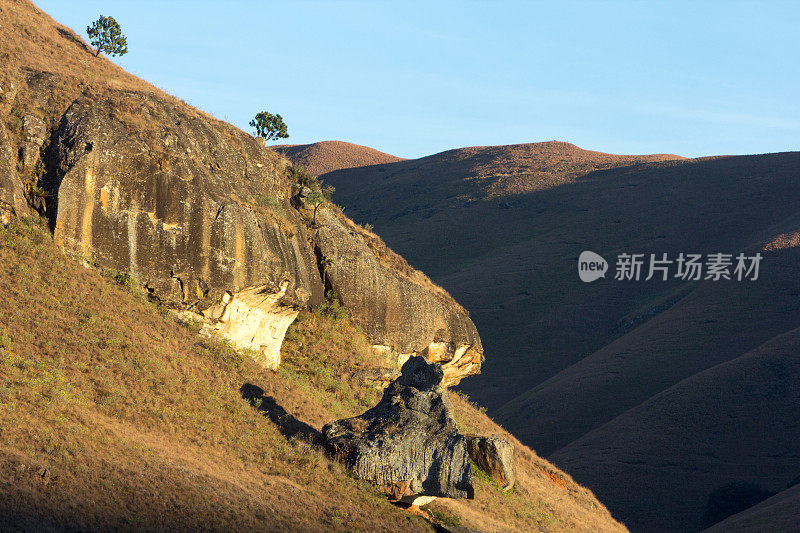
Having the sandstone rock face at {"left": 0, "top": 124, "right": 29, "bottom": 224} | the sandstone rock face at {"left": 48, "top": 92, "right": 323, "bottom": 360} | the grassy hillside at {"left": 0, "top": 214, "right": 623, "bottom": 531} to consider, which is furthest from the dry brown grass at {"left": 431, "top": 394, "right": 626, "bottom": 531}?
the sandstone rock face at {"left": 0, "top": 124, "right": 29, "bottom": 224}

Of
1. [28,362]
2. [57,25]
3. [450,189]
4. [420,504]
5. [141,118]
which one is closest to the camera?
[28,362]

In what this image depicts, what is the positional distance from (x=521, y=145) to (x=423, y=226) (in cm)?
6651

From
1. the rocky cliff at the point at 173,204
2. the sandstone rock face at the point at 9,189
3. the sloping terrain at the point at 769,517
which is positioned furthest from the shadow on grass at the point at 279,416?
the sloping terrain at the point at 769,517

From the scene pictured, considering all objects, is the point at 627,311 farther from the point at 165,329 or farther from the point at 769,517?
the point at 165,329

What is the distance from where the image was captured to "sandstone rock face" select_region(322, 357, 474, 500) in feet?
74.3

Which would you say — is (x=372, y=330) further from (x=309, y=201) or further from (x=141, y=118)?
(x=141, y=118)

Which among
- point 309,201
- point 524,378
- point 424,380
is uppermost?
point 309,201

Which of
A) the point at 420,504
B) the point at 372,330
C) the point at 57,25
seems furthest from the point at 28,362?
the point at 57,25

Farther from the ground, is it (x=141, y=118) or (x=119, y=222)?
(x=141, y=118)

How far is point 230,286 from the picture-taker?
1054 inches

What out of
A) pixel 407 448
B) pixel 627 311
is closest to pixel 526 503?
pixel 407 448

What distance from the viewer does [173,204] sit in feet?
86.9

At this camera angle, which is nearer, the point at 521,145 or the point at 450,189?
the point at 450,189

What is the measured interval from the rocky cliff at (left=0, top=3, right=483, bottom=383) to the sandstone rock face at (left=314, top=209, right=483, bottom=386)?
7cm
